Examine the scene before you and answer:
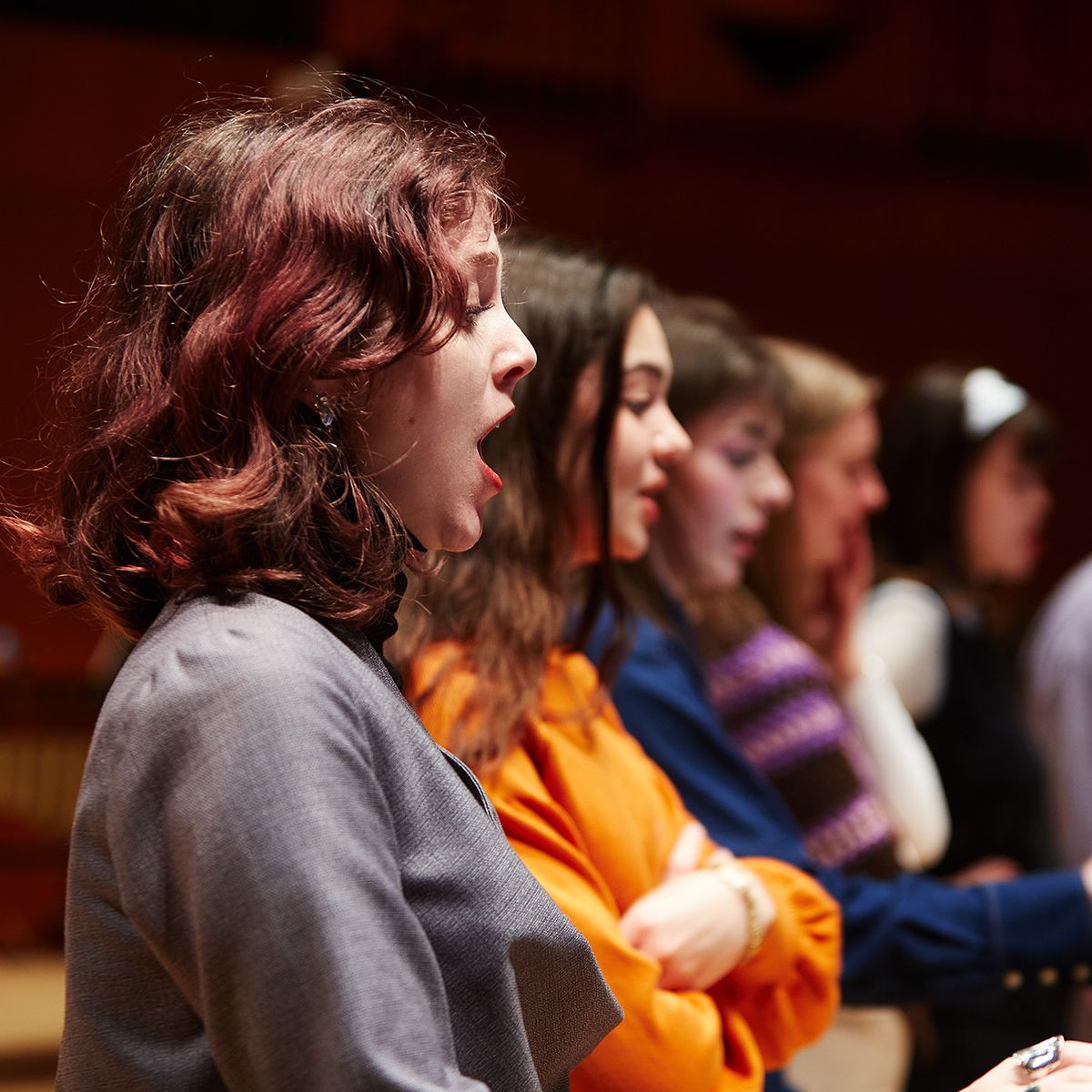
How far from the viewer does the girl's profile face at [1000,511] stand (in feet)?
11.7

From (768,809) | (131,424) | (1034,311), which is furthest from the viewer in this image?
(1034,311)

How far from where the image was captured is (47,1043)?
13.5 ft

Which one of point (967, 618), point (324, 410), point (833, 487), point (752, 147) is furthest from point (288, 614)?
point (752, 147)

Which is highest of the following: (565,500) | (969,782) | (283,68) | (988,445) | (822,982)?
(283,68)

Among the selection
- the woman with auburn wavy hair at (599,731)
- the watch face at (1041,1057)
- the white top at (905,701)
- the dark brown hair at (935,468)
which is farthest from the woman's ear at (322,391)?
the dark brown hair at (935,468)

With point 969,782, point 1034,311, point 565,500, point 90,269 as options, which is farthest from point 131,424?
point 1034,311

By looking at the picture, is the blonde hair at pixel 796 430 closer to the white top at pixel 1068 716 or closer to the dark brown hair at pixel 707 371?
the dark brown hair at pixel 707 371

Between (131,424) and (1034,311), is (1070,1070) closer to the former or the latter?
(131,424)

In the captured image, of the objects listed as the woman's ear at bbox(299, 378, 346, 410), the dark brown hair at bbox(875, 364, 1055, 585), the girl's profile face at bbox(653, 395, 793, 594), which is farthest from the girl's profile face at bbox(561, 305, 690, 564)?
the dark brown hair at bbox(875, 364, 1055, 585)

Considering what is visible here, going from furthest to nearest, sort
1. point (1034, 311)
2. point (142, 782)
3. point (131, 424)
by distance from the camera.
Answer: point (1034, 311), point (131, 424), point (142, 782)

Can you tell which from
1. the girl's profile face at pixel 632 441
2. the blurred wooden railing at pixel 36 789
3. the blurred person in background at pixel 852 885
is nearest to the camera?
the girl's profile face at pixel 632 441

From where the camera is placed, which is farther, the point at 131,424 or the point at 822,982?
the point at 822,982

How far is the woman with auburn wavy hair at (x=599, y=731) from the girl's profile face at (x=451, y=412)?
13.3 inches

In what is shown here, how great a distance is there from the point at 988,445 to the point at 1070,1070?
2646mm
